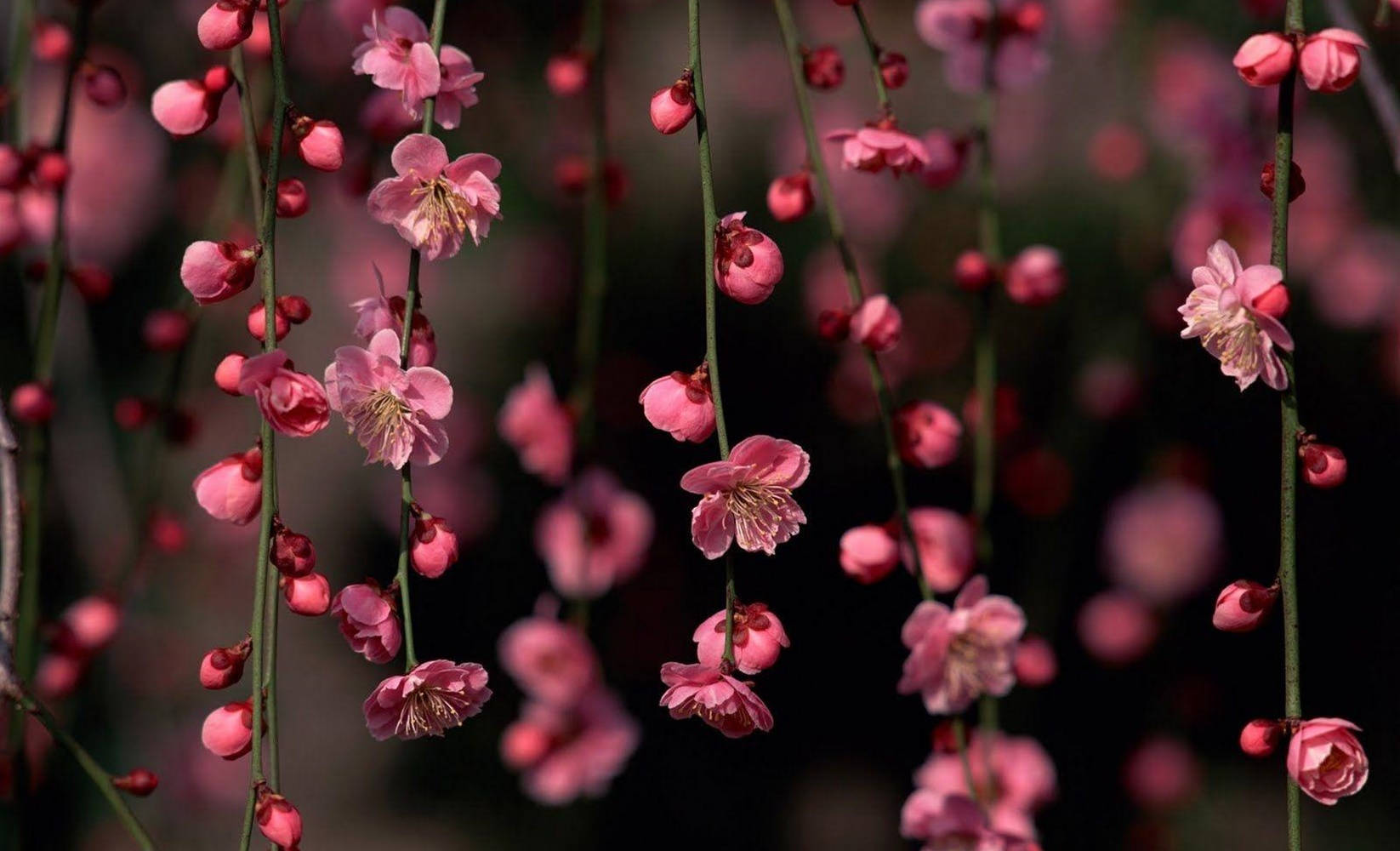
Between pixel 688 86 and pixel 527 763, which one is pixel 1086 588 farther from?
pixel 688 86

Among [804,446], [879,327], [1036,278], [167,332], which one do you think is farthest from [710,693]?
[804,446]

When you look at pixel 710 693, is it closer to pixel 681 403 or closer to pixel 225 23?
pixel 681 403

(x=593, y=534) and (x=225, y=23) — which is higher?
(x=225, y=23)

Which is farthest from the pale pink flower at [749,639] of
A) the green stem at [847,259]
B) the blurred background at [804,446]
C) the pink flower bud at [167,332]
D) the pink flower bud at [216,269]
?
the blurred background at [804,446]

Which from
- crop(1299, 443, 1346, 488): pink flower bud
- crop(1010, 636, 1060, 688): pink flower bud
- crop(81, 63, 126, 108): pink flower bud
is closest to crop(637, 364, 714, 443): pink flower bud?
crop(1299, 443, 1346, 488): pink flower bud

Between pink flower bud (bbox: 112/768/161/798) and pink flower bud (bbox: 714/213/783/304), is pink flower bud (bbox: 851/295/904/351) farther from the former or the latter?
pink flower bud (bbox: 112/768/161/798)

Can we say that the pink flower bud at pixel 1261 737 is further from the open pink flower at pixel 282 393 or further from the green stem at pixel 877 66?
the open pink flower at pixel 282 393
